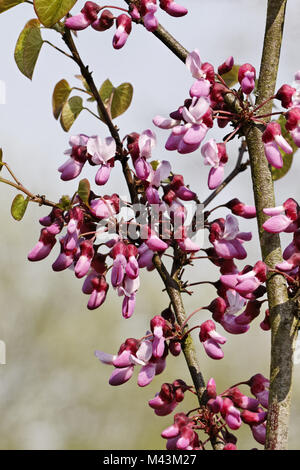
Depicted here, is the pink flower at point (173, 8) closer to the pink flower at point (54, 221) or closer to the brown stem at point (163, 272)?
the brown stem at point (163, 272)

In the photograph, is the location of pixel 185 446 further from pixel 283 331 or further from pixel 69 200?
pixel 69 200

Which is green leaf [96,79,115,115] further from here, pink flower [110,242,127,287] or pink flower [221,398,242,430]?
pink flower [221,398,242,430]

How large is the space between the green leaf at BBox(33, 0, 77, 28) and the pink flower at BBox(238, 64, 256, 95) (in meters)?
0.48

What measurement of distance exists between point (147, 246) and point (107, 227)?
12 centimetres

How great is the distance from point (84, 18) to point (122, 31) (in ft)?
0.37

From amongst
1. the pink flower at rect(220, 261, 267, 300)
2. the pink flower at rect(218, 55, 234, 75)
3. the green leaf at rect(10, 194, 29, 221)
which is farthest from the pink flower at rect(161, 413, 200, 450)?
the pink flower at rect(218, 55, 234, 75)

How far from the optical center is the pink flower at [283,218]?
1686 mm

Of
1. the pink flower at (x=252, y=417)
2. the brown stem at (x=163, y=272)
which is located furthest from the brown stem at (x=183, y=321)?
the pink flower at (x=252, y=417)

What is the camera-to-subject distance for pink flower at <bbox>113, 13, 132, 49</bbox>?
190cm

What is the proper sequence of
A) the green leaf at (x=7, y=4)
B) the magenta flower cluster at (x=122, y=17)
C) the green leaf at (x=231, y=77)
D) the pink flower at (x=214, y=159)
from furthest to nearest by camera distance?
the green leaf at (x=231, y=77) < the green leaf at (x=7, y=4) < the magenta flower cluster at (x=122, y=17) < the pink flower at (x=214, y=159)

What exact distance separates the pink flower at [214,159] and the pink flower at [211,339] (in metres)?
0.38

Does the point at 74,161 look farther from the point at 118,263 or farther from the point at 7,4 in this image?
the point at 7,4

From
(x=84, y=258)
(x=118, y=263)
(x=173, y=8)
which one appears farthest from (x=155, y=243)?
(x=173, y=8)

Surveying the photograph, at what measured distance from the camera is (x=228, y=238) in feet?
6.20
